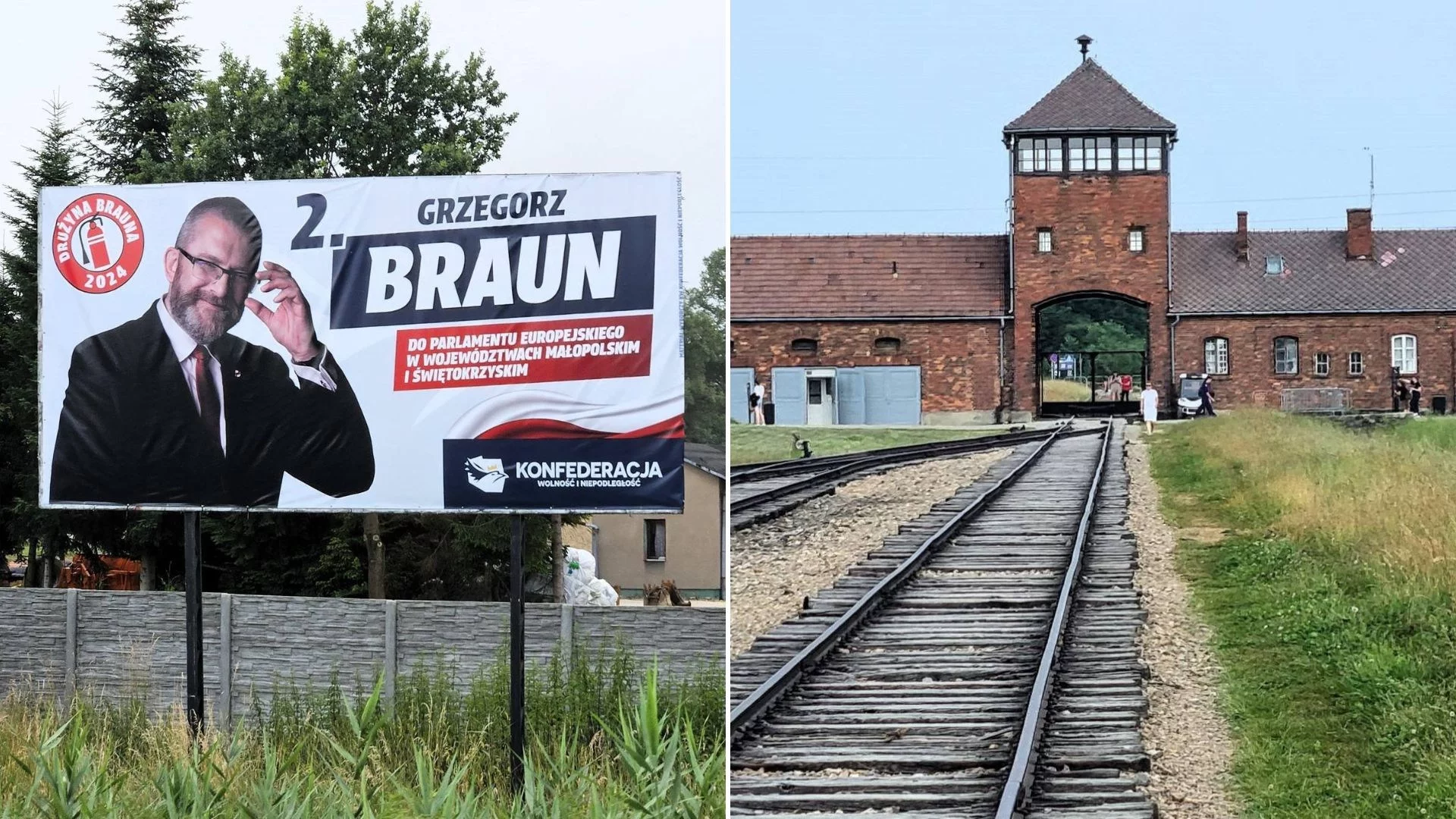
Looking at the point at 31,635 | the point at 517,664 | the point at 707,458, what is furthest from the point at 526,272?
the point at 707,458

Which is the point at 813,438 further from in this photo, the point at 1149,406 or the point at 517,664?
the point at 517,664

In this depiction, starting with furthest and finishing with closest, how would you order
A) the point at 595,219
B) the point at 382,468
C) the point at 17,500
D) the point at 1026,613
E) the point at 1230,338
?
the point at 17,500 < the point at 382,468 < the point at 595,219 < the point at 1026,613 < the point at 1230,338

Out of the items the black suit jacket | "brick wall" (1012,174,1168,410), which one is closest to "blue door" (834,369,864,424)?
"brick wall" (1012,174,1168,410)

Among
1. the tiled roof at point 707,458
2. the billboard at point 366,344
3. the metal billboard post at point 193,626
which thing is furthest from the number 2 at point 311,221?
→ the tiled roof at point 707,458

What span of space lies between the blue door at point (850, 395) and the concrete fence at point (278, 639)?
5.67m

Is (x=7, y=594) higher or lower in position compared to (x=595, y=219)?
lower

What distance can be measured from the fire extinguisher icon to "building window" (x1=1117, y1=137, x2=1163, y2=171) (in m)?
6.20

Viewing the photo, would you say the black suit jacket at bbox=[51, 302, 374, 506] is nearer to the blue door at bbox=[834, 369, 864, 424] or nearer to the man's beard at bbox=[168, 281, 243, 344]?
the man's beard at bbox=[168, 281, 243, 344]

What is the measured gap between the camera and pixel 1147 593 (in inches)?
289

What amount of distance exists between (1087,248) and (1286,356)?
0.96m

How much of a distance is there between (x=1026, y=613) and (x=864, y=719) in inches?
101

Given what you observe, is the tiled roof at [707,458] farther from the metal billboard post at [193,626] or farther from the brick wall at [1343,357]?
the brick wall at [1343,357]

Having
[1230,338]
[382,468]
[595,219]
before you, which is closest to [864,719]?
[1230,338]

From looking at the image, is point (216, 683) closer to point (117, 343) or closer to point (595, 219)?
point (117, 343)
